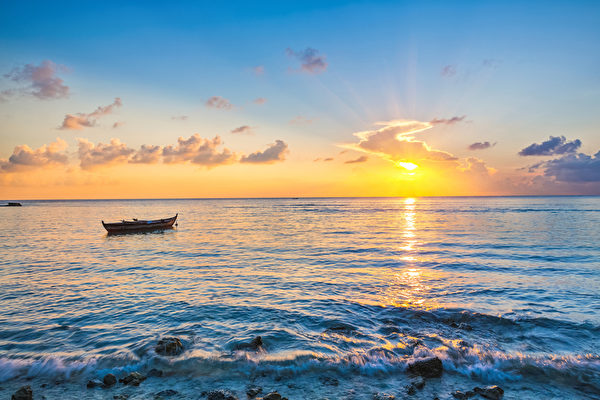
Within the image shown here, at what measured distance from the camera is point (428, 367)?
8.71 meters

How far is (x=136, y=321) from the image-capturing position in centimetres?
1289

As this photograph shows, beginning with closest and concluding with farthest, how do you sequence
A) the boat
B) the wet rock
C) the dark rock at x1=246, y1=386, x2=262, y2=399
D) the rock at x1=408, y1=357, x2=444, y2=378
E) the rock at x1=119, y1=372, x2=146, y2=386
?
the wet rock
the dark rock at x1=246, y1=386, x2=262, y2=399
the rock at x1=119, y1=372, x2=146, y2=386
the rock at x1=408, y1=357, x2=444, y2=378
the boat

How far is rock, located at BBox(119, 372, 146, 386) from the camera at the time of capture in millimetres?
8219

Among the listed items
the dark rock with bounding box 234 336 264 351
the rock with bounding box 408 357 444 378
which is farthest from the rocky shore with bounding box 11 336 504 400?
the dark rock with bounding box 234 336 264 351

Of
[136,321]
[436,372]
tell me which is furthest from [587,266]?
[136,321]

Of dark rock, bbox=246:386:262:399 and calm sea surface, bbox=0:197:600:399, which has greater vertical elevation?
dark rock, bbox=246:386:262:399

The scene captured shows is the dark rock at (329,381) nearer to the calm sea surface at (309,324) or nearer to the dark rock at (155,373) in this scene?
the calm sea surface at (309,324)

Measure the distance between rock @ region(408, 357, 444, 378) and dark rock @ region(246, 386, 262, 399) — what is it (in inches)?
168

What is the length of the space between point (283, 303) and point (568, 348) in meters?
10.7

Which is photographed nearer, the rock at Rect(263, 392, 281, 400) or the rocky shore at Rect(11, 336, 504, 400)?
the rock at Rect(263, 392, 281, 400)

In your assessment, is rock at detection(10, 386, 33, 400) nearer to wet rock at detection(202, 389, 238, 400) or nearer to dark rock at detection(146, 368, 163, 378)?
dark rock at detection(146, 368, 163, 378)

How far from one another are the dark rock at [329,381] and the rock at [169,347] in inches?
183

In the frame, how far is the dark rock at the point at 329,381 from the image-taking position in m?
8.30

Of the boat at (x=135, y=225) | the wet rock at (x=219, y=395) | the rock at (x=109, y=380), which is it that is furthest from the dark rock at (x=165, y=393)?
the boat at (x=135, y=225)
